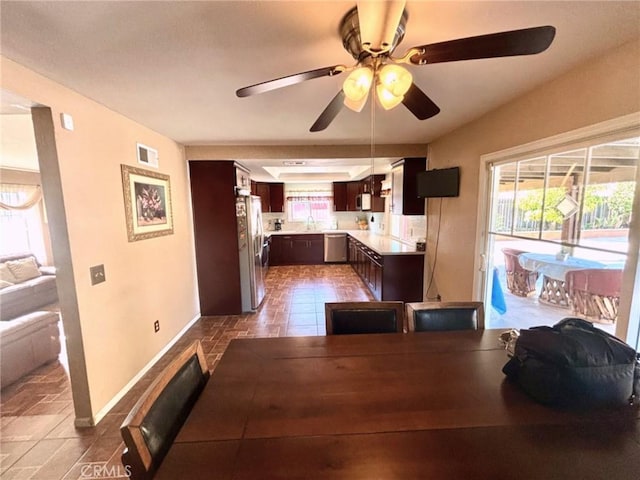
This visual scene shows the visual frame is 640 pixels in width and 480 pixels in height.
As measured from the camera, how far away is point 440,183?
10.4ft

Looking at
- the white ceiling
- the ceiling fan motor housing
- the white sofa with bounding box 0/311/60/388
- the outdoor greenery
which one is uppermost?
the white ceiling

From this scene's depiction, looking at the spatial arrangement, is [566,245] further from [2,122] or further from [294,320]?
[2,122]

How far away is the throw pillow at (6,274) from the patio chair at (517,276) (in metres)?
6.57

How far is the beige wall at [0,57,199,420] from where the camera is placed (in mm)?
1776

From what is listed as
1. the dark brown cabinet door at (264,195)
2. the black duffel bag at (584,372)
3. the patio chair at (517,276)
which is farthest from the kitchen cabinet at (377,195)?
the black duffel bag at (584,372)

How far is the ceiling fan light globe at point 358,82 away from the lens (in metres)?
1.15

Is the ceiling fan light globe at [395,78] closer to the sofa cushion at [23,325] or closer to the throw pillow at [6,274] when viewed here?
the sofa cushion at [23,325]

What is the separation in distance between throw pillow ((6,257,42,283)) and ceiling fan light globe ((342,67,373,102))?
19.0 feet

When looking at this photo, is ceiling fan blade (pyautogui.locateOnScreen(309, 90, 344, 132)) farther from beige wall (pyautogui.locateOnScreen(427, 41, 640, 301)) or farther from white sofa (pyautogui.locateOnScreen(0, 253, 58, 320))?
white sofa (pyautogui.locateOnScreen(0, 253, 58, 320))

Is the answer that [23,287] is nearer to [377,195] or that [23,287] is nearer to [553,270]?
[377,195]

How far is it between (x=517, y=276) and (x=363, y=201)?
464 centimetres

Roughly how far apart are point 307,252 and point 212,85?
5440 millimetres

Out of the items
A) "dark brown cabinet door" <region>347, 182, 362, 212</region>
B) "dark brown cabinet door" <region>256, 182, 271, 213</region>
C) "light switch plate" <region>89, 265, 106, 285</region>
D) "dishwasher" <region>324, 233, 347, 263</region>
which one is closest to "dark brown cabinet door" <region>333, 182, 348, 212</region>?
"dark brown cabinet door" <region>347, 182, 362, 212</region>

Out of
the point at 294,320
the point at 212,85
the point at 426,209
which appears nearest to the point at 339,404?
the point at 212,85
